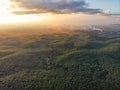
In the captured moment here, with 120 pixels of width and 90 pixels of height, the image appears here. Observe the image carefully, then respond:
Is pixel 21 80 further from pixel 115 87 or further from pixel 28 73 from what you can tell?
pixel 115 87

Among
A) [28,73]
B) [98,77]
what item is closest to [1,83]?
[28,73]

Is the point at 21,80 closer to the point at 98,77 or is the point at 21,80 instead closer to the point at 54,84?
the point at 54,84

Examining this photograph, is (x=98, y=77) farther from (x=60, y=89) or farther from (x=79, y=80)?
(x=60, y=89)

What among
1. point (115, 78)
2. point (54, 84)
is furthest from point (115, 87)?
point (54, 84)

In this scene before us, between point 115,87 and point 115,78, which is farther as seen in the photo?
point 115,78

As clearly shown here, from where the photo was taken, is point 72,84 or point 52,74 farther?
point 52,74

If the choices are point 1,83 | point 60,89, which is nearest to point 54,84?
point 60,89

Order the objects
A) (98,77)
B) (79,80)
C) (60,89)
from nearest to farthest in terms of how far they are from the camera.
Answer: (60,89)
(79,80)
(98,77)

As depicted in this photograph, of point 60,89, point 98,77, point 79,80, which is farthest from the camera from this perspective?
point 98,77
